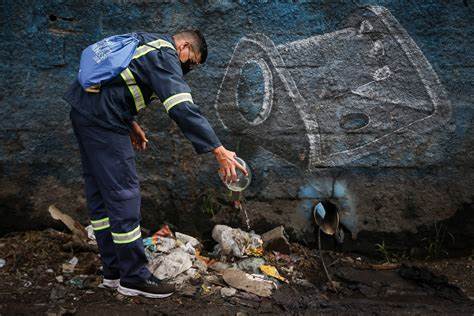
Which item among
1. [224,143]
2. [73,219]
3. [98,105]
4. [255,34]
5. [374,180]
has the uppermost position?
[255,34]

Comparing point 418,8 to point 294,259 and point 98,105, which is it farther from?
point 98,105

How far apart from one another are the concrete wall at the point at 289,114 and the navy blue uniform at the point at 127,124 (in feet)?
2.27

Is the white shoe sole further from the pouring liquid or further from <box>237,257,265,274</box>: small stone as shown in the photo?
the pouring liquid

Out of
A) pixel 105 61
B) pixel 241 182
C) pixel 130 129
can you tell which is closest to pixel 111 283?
pixel 130 129

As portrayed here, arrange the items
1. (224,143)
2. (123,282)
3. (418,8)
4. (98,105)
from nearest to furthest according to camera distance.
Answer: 1. (98,105)
2. (123,282)
3. (418,8)
4. (224,143)

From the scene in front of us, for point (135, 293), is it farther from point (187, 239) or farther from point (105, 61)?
point (105, 61)

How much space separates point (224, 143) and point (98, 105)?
106 cm

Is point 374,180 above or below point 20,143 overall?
below

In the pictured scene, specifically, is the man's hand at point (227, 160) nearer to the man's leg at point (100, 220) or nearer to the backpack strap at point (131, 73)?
the backpack strap at point (131, 73)

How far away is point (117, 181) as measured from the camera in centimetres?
277

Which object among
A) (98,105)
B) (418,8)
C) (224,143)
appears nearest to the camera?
(98,105)

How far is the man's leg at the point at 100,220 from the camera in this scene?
2.98 metres

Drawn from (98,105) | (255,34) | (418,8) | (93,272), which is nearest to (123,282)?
(93,272)

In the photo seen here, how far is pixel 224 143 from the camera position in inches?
138
